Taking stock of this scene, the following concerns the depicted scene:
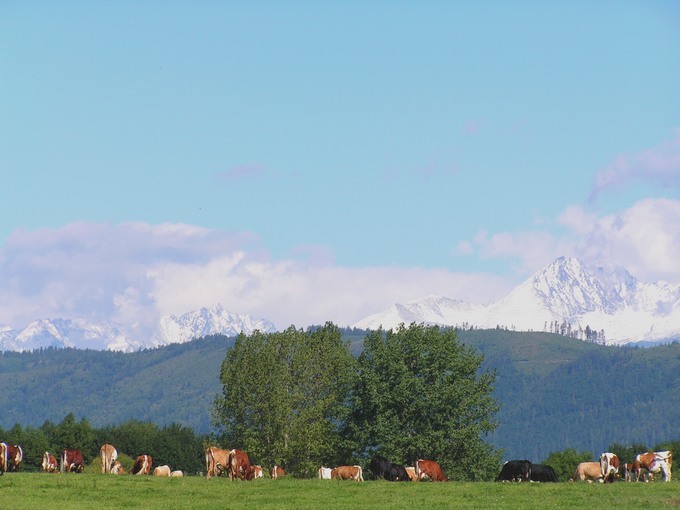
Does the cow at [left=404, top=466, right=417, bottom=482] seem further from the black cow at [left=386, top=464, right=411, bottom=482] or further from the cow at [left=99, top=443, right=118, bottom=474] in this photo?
the cow at [left=99, top=443, right=118, bottom=474]

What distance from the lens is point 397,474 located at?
232 feet

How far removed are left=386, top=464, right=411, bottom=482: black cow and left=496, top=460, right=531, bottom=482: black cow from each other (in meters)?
6.60

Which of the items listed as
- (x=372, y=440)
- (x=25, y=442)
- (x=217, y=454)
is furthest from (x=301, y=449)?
(x=25, y=442)

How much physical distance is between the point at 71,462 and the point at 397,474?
867 inches

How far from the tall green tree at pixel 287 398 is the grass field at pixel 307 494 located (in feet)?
113

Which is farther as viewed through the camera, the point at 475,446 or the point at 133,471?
the point at 475,446

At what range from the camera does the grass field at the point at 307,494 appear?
48.3 meters

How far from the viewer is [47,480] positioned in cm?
5769

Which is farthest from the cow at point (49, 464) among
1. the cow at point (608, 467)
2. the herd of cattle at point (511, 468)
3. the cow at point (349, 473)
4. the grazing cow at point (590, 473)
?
the cow at point (608, 467)

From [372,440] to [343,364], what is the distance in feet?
33.2

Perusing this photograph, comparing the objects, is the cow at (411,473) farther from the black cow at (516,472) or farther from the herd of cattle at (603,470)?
the herd of cattle at (603,470)

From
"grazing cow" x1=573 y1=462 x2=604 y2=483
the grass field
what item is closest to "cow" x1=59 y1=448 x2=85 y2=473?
the grass field

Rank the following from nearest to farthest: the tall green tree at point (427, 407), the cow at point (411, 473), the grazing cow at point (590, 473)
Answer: the grazing cow at point (590, 473) < the cow at point (411, 473) < the tall green tree at point (427, 407)

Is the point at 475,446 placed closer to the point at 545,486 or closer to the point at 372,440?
the point at 372,440
